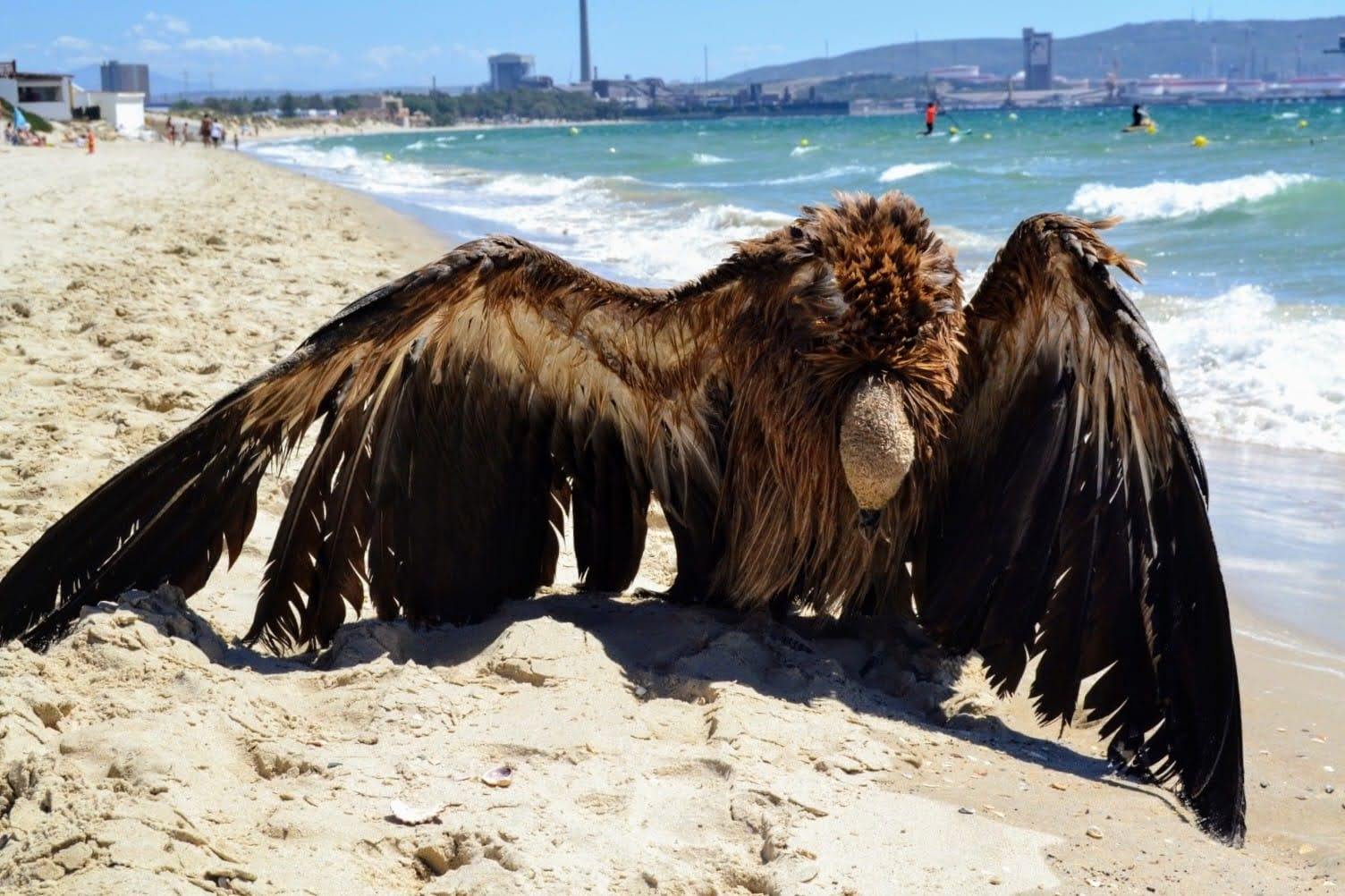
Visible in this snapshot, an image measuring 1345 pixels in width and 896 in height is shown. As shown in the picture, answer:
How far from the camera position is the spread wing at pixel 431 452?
423cm

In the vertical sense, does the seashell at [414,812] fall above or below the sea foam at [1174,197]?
below

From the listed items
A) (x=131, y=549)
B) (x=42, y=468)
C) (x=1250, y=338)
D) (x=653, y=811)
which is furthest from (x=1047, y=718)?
(x=1250, y=338)

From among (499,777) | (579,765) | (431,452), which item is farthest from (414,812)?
(431,452)

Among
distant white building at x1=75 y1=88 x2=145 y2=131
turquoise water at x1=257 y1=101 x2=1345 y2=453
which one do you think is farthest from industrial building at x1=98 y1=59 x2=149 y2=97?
turquoise water at x1=257 y1=101 x2=1345 y2=453

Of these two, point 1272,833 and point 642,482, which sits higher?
point 642,482

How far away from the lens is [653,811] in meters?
3.31

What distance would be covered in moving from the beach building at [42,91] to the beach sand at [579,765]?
73.4 m

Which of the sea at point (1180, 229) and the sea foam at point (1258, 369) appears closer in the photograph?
the sea at point (1180, 229)

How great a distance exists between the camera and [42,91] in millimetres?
72750

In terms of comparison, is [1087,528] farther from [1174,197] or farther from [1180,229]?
[1174,197]

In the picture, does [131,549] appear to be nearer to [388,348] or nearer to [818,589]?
[388,348]

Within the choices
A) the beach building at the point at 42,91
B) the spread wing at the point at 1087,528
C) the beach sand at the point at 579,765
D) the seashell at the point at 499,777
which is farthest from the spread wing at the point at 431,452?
the beach building at the point at 42,91

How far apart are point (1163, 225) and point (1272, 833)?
1795 centimetres

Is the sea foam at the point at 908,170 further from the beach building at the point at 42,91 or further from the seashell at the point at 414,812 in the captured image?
the beach building at the point at 42,91
